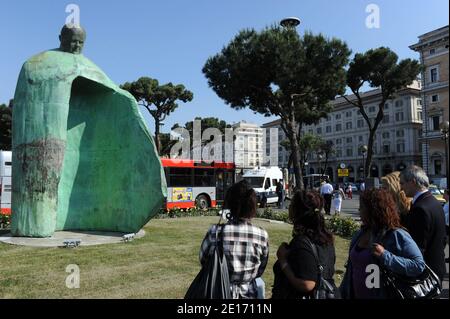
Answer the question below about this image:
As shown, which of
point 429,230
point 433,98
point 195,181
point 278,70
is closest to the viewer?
point 429,230

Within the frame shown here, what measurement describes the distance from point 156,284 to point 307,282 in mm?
3622

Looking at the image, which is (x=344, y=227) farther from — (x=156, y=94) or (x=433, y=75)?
(x=433, y=75)

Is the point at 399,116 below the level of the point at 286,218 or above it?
above

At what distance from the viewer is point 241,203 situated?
9.62 ft

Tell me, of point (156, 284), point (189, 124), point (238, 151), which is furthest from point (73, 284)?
point (238, 151)

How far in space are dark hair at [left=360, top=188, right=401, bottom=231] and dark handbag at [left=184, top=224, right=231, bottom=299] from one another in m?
1.28

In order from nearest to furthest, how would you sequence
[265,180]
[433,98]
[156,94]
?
[265,180]
[156,94]
[433,98]

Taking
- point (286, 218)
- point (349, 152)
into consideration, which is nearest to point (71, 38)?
point (286, 218)

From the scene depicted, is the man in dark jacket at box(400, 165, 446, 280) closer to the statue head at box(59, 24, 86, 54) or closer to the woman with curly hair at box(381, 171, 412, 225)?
the woman with curly hair at box(381, 171, 412, 225)

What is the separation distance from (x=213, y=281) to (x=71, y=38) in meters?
8.66

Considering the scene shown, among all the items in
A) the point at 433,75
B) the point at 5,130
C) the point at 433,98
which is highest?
the point at 433,75

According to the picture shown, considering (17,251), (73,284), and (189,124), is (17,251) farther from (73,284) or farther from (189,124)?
(189,124)

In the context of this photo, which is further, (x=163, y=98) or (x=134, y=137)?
(x=163, y=98)
